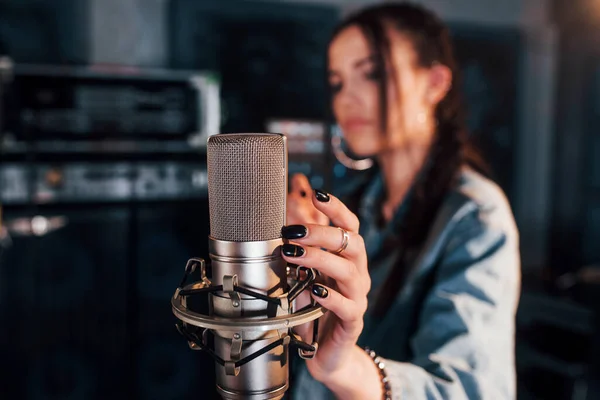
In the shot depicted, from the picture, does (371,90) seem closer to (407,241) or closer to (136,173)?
(407,241)

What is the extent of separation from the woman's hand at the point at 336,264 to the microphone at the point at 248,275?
0.02 metres

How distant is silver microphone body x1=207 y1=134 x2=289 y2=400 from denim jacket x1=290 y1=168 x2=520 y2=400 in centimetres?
21

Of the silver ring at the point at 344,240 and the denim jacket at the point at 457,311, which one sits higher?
the silver ring at the point at 344,240

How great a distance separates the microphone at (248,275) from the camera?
0.43 metres

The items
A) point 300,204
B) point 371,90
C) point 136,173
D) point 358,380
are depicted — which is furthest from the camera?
point 136,173

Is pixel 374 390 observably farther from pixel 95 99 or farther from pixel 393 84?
pixel 95 99

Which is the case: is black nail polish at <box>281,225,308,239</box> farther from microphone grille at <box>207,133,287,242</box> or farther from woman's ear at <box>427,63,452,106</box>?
woman's ear at <box>427,63,452,106</box>

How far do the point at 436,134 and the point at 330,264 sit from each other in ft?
2.59

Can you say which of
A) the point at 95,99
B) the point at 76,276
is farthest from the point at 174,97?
the point at 76,276

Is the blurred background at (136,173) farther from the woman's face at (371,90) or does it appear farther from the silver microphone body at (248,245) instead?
the silver microphone body at (248,245)

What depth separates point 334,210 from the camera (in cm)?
48

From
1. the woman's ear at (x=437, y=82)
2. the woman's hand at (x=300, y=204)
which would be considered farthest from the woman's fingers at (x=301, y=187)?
the woman's ear at (x=437, y=82)

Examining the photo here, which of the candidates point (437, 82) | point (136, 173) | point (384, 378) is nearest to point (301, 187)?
point (384, 378)

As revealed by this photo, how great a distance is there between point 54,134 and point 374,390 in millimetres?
1799
